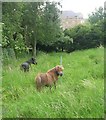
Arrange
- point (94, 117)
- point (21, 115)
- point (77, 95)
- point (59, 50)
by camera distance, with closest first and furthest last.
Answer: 1. point (94, 117)
2. point (21, 115)
3. point (77, 95)
4. point (59, 50)

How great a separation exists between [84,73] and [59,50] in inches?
430

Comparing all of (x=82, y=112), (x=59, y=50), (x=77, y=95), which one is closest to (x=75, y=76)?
(x=77, y=95)

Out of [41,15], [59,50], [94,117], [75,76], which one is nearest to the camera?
[94,117]

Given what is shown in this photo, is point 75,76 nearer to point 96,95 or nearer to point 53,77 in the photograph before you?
point 53,77

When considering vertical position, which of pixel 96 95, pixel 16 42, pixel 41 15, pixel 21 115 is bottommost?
pixel 21 115

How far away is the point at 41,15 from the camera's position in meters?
13.4

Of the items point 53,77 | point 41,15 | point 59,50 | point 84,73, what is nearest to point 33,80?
point 53,77

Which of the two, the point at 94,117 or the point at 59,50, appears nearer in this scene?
the point at 94,117

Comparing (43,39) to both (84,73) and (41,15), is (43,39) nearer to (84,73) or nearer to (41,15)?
(41,15)

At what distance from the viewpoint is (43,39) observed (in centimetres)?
1398

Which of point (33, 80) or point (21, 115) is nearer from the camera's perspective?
point (21, 115)

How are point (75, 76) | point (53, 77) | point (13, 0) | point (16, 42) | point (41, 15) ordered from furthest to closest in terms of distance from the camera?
point (41, 15) < point (16, 42) < point (13, 0) < point (75, 76) < point (53, 77)

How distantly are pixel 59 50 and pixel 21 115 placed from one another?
14.0m

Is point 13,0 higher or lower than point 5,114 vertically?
higher
